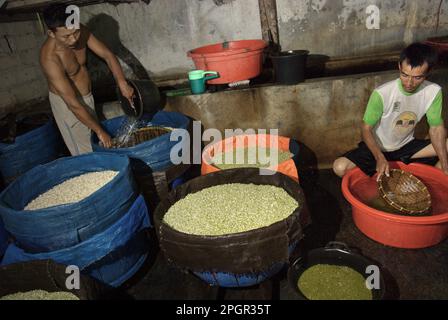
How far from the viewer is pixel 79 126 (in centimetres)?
346

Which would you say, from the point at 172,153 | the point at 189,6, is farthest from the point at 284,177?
the point at 189,6

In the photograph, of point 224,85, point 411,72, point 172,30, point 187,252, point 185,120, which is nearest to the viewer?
point 187,252

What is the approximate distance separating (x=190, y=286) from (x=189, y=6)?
368cm

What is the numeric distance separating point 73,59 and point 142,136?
1130 mm

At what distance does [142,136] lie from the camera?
3.20 meters

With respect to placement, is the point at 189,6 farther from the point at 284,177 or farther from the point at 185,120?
the point at 284,177

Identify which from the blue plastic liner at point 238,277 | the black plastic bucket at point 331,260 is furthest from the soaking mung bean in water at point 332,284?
the blue plastic liner at point 238,277

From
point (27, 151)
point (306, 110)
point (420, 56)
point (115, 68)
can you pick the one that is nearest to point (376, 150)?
point (420, 56)

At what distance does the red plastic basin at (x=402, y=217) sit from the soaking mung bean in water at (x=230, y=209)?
683 millimetres

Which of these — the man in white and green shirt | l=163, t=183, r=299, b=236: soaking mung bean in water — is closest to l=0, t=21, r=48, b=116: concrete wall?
l=163, t=183, r=299, b=236: soaking mung bean in water

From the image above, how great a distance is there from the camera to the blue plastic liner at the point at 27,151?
316cm

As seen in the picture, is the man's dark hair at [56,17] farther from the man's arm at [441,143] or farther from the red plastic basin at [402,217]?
the man's arm at [441,143]

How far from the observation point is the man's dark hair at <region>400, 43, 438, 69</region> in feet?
7.28

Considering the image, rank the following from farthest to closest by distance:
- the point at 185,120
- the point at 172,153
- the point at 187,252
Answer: the point at 185,120
the point at 172,153
the point at 187,252
